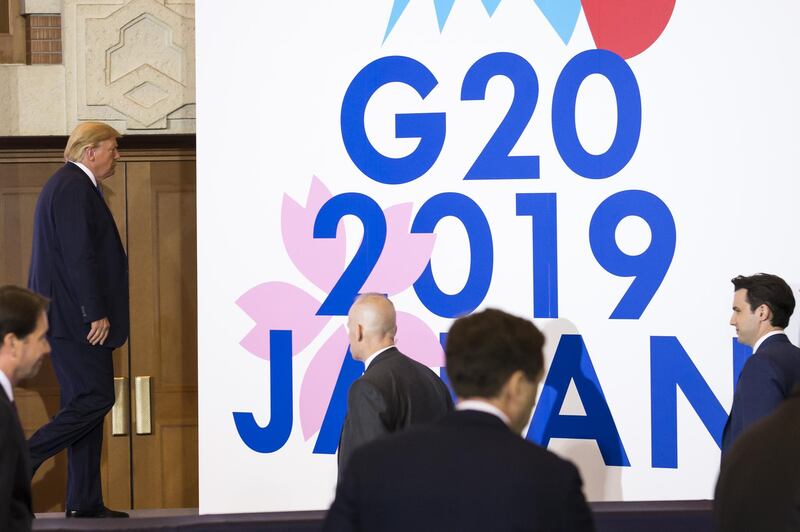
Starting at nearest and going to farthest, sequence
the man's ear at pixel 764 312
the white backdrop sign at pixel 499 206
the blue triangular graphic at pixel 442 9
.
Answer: the man's ear at pixel 764 312 → the white backdrop sign at pixel 499 206 → the blue triangular graphic at pixel 442 9

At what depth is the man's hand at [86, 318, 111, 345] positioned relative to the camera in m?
4.11

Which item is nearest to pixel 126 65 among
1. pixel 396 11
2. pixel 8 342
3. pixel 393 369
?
pixel 396 11

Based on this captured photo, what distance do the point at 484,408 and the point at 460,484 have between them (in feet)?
0.53

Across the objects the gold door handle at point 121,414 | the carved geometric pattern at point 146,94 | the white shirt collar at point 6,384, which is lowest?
the gold door handle at point 121,414

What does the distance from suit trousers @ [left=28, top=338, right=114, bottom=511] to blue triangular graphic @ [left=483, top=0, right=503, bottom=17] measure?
2023mm

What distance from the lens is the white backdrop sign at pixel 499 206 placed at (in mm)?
4023

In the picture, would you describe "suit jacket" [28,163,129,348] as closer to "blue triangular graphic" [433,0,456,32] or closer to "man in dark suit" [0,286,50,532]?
"blue triangular graphic" [433,0,456,32]

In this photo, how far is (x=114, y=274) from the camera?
4227 millimetres

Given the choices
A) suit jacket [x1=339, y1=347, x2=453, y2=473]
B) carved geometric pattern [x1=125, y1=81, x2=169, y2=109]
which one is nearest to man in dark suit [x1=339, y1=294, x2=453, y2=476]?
suit jacket [x1=339, y1=347, x2=453, y2=473]

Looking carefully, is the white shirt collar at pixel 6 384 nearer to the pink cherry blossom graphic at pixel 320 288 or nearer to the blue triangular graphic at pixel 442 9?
the pink cherry blossom graphic at pixel 320 288

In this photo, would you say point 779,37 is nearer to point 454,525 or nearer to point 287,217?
point 287,217

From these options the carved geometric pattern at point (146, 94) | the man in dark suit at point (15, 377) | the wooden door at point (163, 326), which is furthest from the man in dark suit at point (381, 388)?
the carved geometric pattern at point (146, 94)

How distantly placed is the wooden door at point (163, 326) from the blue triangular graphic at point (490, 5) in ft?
6.26

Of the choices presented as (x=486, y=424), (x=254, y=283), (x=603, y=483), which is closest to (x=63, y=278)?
(x=254, y=283)
